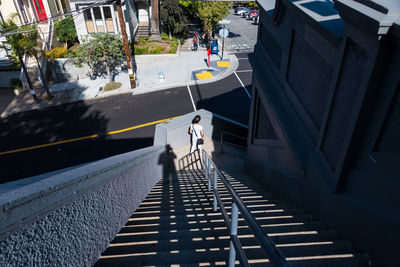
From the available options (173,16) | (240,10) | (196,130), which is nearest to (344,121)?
(196,130)

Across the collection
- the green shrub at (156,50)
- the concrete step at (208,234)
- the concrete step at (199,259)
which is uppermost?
the concrete step at (199,259)

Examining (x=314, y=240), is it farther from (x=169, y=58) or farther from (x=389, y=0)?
(x=169, y=58)

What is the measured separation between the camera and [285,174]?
618 cm

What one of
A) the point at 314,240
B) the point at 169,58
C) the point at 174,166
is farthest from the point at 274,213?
the point at 169,58

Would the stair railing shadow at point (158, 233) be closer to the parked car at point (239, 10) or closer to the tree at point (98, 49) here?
the tree at point (98, 49)

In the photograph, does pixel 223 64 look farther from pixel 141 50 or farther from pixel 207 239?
pixel 207 239

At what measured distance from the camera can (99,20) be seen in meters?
22.8

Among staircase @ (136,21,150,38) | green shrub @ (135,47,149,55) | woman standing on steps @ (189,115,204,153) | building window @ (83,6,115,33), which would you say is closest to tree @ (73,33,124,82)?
green shrub @ (135,47,149,55)

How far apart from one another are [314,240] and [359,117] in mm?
1652

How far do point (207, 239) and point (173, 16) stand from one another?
28.7 m

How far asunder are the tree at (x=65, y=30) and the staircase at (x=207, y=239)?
2433cm

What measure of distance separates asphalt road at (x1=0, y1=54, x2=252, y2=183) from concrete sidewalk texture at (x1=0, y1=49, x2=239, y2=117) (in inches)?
31.8

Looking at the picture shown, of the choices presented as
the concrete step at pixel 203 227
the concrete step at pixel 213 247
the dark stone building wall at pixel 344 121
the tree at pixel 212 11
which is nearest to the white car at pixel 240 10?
the tree at pixel 212 11

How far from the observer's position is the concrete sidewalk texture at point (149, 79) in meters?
18.0
